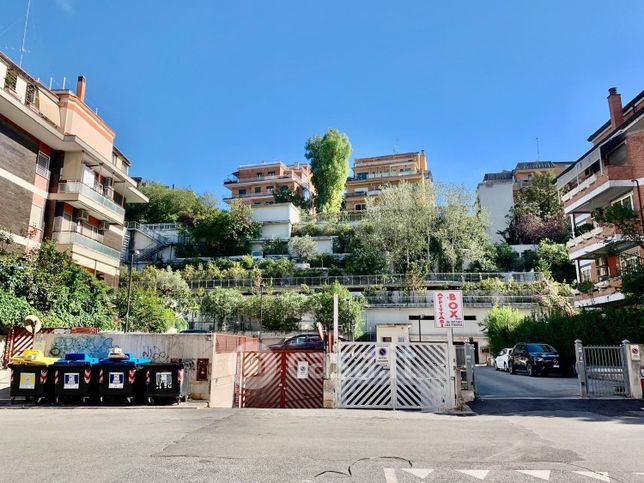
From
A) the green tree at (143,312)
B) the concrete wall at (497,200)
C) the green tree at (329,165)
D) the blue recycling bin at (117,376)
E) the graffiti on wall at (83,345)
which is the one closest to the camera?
the blue recycling bin at (117,376)

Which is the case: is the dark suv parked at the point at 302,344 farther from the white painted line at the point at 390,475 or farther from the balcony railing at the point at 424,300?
the balcony railing at the point at 424,300

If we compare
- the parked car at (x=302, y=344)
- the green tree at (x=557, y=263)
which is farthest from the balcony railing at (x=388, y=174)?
the parked car at (x=302, y=344)

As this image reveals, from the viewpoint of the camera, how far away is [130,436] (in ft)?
27.9

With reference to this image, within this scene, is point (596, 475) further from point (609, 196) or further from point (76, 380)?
point (609, 196)

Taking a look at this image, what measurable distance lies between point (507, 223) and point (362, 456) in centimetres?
5769

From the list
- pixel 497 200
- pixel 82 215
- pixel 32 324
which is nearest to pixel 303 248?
pixel 497 200

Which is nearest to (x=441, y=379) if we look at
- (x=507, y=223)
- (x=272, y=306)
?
(x=272, y=306)

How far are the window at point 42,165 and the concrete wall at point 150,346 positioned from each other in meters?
14.5

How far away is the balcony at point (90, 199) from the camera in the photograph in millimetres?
28125

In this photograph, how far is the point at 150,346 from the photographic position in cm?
1520

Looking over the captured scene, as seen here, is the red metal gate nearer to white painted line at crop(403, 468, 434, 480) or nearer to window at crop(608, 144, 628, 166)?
white painted line at crop(403, 468, 434, 480)

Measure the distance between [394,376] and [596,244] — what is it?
71.2 feet

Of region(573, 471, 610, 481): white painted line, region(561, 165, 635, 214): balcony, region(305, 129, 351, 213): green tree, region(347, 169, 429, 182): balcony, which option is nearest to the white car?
region(561, 165, 635, 214): balcony

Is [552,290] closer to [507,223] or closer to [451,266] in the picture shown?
[451,266]
